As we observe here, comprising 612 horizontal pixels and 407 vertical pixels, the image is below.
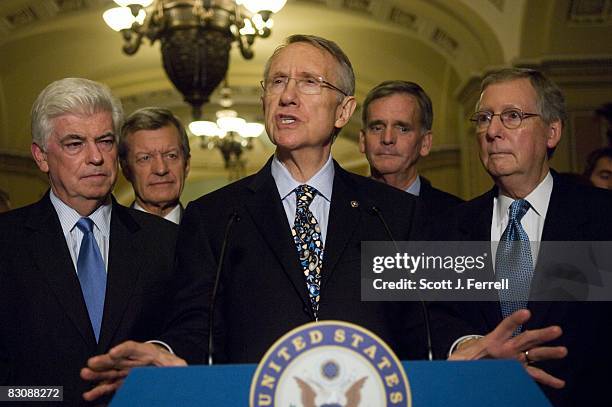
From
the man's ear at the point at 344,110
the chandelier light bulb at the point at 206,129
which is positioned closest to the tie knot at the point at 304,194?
the man's ear at the point at 344,110

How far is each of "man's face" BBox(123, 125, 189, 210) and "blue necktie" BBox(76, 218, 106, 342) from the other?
1.03 meters

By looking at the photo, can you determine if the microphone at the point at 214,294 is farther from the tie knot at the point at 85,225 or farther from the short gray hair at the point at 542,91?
the short gray hair at the point at 542,91

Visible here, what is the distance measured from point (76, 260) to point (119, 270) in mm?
117

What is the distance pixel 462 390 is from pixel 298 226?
0.89 meters

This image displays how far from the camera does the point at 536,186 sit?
9.07 feet

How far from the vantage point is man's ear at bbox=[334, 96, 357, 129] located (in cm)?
267

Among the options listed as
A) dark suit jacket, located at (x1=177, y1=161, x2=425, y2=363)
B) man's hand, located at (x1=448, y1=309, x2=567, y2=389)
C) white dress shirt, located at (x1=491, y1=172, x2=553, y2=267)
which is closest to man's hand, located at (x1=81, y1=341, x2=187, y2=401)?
dark suit jacket, located at (x1=177, y1=161, x2=425, y2=363)

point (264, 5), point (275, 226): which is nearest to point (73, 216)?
point (275, 226)

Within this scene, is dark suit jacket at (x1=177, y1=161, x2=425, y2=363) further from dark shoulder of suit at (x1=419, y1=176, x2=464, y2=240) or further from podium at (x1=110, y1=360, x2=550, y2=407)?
podium at (x1=110, y1=360, x2=550, y2=407)

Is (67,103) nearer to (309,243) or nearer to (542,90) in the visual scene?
(309,243)

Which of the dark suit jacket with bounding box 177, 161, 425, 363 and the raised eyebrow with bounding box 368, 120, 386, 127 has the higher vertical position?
the raised eyebrow with bounding box 368, 120, 386, 127

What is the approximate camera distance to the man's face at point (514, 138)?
274 centimetres

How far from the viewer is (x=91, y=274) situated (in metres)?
2.59

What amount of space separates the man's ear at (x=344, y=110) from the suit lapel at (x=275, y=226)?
27cm
